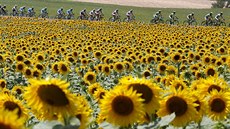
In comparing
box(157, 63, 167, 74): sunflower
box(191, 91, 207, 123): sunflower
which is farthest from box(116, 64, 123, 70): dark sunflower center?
box(191, 91, 207, 123): sunflower

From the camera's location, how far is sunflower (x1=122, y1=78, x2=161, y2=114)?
128 inches

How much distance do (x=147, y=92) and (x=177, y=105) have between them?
0.78ft

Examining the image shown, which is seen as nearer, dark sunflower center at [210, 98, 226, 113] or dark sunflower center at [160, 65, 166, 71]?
dark sunflower center at [210, 98, 226, 113]

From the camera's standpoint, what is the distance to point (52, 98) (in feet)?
9.05

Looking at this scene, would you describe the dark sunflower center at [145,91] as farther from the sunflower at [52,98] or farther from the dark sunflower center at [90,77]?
the dark sunflower center at [90,77]

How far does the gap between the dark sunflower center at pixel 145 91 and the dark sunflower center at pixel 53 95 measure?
2.07ft

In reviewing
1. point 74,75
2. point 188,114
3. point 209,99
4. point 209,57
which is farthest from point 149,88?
point 74,75

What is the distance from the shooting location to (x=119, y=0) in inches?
3696

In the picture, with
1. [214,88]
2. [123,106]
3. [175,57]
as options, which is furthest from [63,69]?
[123,106]

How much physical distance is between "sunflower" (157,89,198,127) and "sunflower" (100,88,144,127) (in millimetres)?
364

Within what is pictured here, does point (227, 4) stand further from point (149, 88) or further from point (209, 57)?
point (149, 88)

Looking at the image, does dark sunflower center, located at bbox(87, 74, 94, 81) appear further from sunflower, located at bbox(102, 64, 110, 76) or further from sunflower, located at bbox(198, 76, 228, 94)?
sunflower, located at bbox(198, 76, 228, 94)

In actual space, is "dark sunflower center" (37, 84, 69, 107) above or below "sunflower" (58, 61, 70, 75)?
above

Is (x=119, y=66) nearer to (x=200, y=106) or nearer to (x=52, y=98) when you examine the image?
(x=200, y=106)
